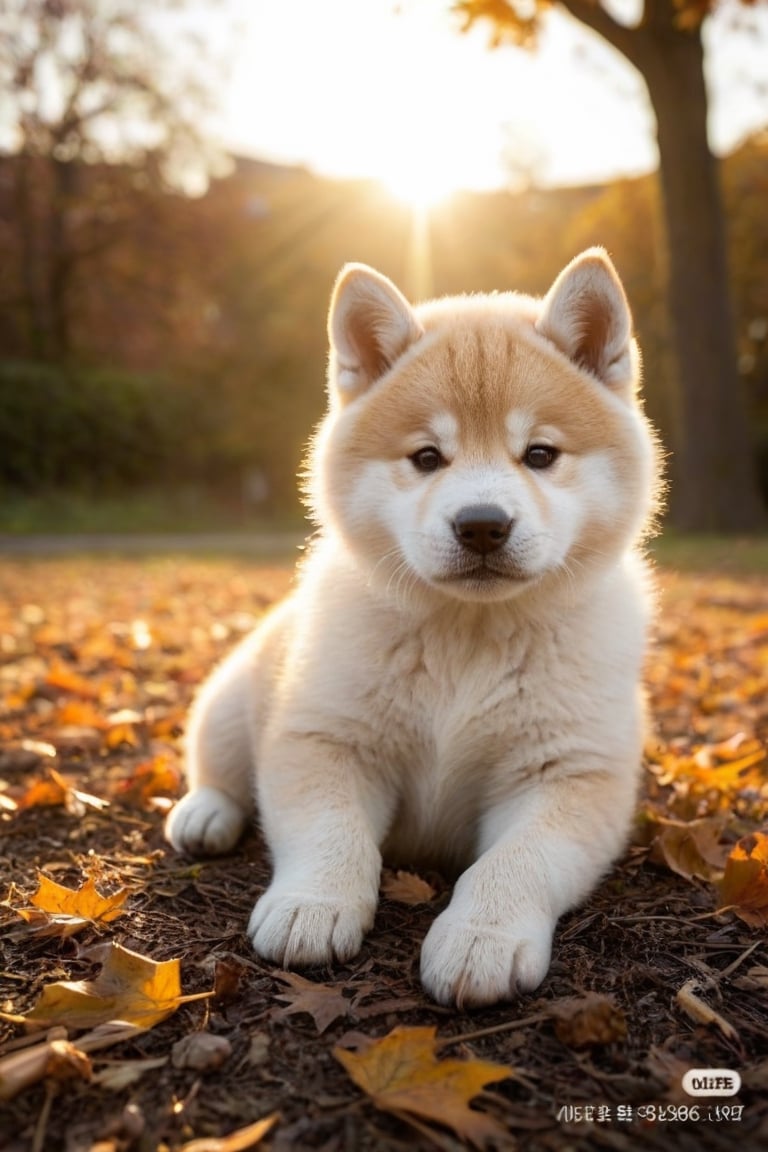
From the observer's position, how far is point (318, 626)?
104 inches

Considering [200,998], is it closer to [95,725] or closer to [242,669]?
[242,669]

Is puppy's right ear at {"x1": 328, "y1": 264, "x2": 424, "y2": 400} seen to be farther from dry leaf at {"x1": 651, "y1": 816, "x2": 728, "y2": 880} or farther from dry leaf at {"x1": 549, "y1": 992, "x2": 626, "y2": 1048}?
dry leaf at {"x1": 549, "y1": 992, "x2": 626, "y2": 1048}

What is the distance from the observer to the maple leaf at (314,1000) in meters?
1.80

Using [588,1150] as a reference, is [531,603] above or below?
above

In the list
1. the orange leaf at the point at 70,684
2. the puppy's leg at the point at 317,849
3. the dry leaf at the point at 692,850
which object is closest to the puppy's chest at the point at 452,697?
the puppy's leg at the point at 317,849

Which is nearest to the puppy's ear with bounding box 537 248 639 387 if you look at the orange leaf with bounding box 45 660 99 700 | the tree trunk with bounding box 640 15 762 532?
the orange leaf with bounding box 45 660 99 700

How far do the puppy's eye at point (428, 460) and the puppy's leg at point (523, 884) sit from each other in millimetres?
830

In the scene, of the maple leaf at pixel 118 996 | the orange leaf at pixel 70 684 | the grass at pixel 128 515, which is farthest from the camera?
the grass at pixel 128 515

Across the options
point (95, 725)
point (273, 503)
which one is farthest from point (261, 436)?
point (95, 725)

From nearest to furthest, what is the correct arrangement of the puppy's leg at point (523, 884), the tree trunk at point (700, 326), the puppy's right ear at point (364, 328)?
1. the puppy's leg at point (523, 884)
2. the puppy's right ear at point (364, 328)
3. the tree trunk at point (700, 326)

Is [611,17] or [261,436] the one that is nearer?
[611,17]

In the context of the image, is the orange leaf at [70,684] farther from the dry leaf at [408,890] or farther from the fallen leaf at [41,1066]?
the fallen leaf at [41,1066]

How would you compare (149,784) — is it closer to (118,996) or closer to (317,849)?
(317,849)

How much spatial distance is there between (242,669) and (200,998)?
4.60ft
